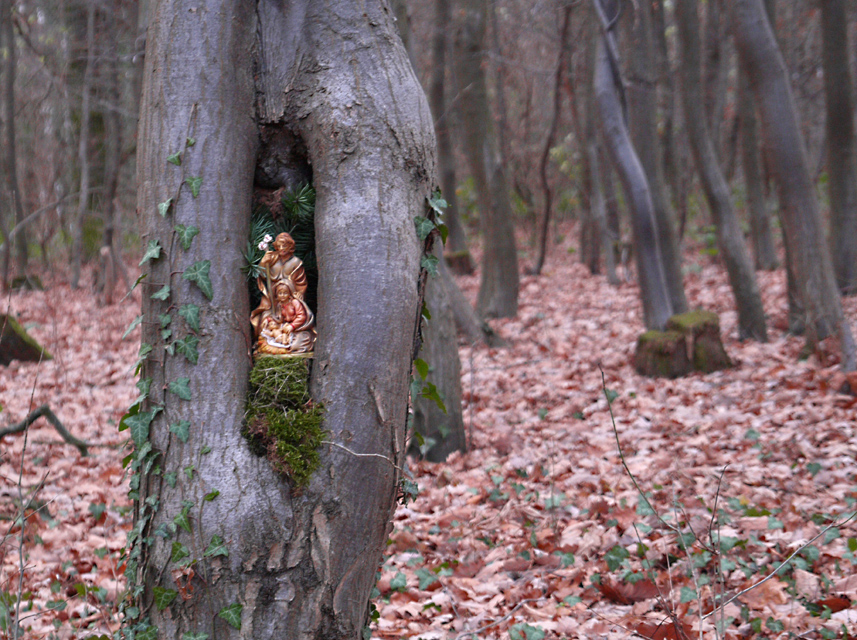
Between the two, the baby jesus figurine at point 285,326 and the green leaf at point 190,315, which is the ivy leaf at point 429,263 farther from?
the green leaf at point 190,315

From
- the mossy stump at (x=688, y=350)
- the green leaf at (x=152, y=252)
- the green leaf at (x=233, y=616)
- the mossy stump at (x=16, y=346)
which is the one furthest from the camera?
the mossy stump at (x=16, y=346)

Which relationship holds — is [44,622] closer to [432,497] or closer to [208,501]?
[208,501]

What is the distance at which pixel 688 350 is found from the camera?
7.85 m

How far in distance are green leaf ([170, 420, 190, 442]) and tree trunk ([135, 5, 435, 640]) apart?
0.4 inches

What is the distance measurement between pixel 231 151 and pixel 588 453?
4431 mm

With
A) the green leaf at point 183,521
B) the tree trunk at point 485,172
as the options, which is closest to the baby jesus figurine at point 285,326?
the green leaf at point 183,521

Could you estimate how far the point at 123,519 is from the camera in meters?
4.89

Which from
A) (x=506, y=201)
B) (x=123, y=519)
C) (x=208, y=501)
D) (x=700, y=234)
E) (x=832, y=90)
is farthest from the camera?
(x=700, y=234)

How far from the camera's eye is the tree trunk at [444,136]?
12.2 meters

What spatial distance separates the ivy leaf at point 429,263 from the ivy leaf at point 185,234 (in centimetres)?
83

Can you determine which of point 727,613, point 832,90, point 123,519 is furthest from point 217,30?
point 832,90

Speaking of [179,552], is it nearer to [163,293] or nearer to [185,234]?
[163,293]

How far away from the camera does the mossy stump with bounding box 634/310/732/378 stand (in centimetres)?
781

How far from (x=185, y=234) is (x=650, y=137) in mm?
9365
